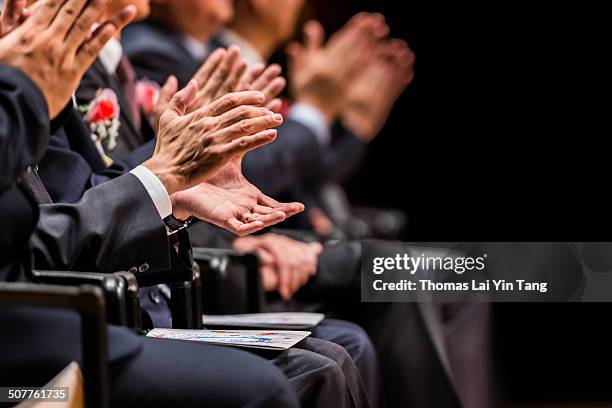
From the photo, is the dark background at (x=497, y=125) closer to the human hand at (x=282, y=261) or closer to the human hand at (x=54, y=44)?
the human hand at (x=282, y=261)

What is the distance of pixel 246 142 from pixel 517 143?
2365mm

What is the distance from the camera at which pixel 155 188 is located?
51.3 inches

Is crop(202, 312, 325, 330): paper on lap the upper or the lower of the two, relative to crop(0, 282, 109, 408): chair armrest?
lower

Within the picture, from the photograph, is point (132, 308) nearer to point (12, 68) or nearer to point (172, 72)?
point (12, 68)

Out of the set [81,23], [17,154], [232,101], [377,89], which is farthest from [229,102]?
[377,89]

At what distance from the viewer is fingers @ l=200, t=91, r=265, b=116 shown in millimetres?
1330

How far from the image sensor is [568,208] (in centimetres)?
335

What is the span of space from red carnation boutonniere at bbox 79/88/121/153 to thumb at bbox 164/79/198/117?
1.05ft

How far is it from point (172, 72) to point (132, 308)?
103 centimetres

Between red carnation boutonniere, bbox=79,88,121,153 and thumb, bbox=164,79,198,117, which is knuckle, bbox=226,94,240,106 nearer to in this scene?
thumb, bbox=164,79,198,117

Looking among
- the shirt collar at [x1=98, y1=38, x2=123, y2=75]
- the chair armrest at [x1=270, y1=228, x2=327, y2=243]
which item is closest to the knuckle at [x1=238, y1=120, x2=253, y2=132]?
the shirt collar at [x1=98, y1=38, x2=123, y2=75]

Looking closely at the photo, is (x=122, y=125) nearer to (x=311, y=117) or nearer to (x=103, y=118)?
(x=103, y=118)

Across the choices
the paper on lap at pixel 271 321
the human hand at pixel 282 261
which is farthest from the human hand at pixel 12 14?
the human hand at pixel 282 261

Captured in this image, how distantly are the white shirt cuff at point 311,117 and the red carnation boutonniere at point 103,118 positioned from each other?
3.99ft
